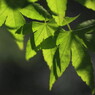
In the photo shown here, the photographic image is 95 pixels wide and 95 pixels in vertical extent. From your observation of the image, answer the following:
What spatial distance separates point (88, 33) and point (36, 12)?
0.26 meters

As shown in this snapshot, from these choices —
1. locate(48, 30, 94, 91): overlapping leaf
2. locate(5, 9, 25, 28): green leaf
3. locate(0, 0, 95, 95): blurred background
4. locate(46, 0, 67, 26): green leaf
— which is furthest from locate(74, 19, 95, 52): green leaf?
locate(0, 0, 95, 95): blurred background

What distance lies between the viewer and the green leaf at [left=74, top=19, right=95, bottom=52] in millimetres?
1204

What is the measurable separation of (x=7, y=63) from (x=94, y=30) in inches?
283

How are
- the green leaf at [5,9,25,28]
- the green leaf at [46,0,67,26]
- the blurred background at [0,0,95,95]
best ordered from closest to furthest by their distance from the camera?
the green leaf at [46,0,67,26], the green leaf at [5,9,25,28], the blurred background at [0,0,95,95]

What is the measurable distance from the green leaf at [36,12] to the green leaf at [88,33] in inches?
6.9

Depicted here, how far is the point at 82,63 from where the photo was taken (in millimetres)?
1190

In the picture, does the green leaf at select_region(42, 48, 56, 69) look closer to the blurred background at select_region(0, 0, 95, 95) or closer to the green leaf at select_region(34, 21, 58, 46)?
the green leaf at select_region(34, 21, 58, 46)

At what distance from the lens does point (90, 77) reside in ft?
3.79

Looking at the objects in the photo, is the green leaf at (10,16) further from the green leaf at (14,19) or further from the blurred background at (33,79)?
the blurred background at (33,79)

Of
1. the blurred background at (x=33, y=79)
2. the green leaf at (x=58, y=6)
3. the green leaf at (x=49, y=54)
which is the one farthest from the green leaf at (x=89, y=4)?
the blurred background at (x=33, y=79)

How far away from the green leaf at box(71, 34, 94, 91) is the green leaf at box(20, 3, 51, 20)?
0.62 ft

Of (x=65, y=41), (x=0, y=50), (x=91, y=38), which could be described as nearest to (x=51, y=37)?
(x=65, y=41)

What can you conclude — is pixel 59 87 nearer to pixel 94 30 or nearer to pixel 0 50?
pixel 0 50

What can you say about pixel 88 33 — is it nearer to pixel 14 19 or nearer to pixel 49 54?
pixel 49 54
